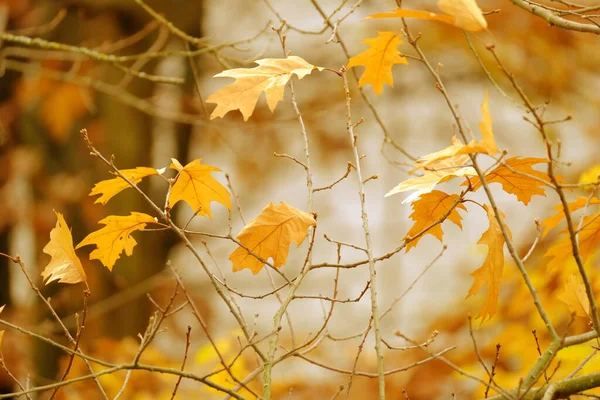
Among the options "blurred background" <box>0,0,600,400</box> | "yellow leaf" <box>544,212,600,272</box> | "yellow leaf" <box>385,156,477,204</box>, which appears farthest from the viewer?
"blurred background" <box>0,0,600,400</box>

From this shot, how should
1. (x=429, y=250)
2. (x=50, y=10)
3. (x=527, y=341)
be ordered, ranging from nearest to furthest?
(x=527, y=341) < (x=50, y=10) < (x=429, y=250)

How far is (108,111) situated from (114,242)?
9.17ft

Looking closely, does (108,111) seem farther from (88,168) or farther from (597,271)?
(597,271)

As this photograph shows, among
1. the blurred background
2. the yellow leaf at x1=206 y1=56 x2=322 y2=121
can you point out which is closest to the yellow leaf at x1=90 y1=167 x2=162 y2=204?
the yellow leaf at x1=206 y1=56 x2=322 y2=121

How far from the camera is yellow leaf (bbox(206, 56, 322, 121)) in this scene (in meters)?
1.04

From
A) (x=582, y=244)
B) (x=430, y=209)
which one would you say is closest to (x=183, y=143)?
(x=430, y=209)

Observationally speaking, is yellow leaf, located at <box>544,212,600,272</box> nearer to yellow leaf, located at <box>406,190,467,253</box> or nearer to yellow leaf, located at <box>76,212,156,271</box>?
yellow leaf, located at <box>406,190,467,253</box>

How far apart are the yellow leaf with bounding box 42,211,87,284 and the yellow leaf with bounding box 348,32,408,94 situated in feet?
1.95

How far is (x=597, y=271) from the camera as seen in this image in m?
1.94

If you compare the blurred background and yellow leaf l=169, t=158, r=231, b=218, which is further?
the blurred background

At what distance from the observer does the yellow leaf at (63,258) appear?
1.06 metres

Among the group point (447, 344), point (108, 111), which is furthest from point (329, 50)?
point (447, 344)

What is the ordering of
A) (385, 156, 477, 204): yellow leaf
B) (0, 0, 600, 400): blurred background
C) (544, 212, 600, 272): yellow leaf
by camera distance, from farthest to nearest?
(0, 0, 600, 400): blurred background, (544, 212, 600, 272): yellow leaf, (385, 156, 477, 204): yellow leaf

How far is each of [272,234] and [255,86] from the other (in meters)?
0.26
